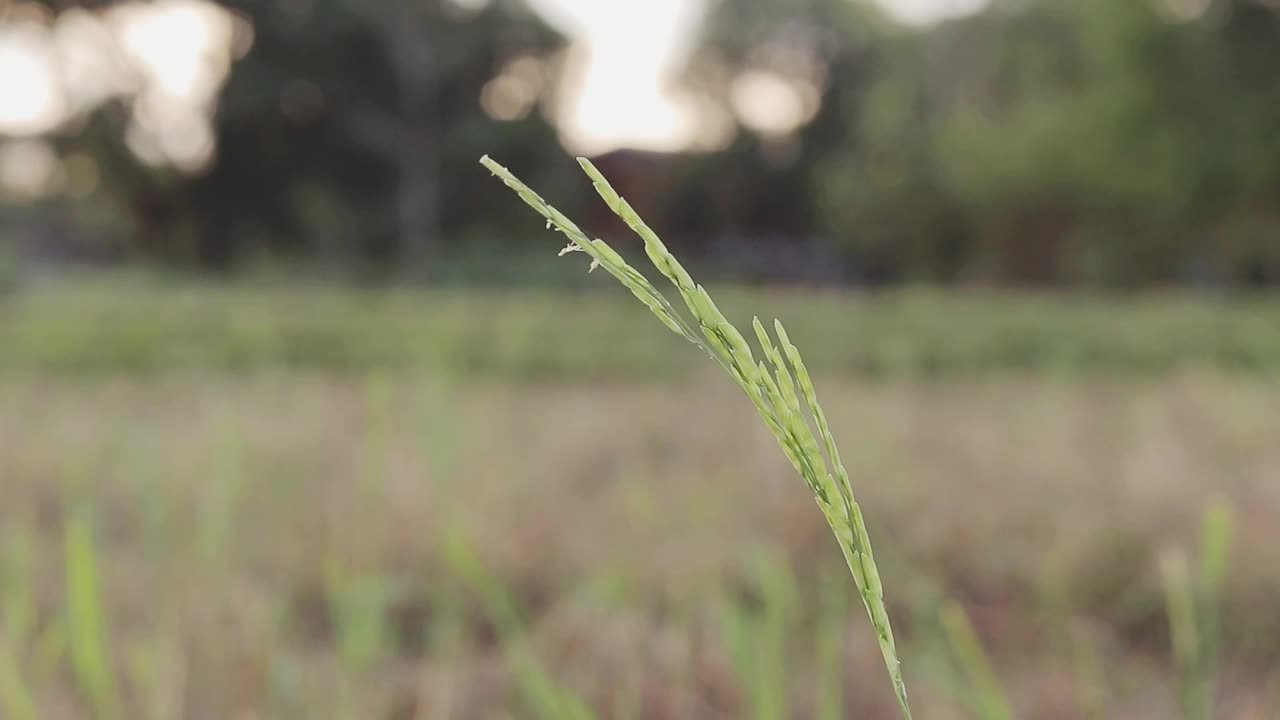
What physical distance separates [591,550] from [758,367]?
1239 mm

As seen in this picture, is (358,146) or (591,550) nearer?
(591,550)

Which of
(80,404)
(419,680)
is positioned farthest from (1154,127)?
(419,680)

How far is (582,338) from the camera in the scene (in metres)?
4.71

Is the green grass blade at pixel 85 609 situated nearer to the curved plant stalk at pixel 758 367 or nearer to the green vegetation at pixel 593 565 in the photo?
the green vegetation at pixel 593 565

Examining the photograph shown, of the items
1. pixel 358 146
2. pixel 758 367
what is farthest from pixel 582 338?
pixel 358 146

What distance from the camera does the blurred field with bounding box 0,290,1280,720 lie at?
90 centimetres

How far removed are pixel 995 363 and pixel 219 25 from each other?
14.3 m

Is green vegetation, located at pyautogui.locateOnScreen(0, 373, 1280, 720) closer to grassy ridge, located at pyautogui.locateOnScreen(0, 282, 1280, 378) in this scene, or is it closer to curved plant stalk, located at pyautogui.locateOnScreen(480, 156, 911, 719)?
curved plant stalk, located at pyautogui.locateOnScreen(480, 156, 911, 719)

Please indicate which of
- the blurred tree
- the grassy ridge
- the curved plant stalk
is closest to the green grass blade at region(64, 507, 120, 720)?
the curved plant stalk

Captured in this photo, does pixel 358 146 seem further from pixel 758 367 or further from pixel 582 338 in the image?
pixel 758 367

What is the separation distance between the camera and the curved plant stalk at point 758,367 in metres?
0.20

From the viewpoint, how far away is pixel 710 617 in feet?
3.69

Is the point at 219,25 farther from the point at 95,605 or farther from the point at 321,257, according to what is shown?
the point at 95,605

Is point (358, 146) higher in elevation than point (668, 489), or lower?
higher
